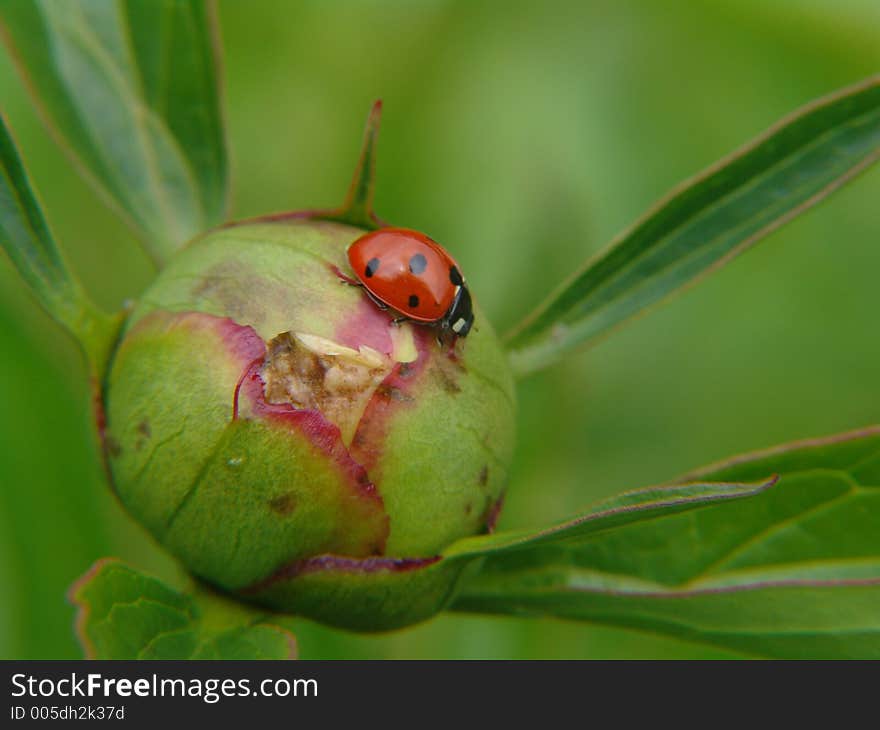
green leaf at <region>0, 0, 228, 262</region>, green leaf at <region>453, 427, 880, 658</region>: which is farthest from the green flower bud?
green leaf at <region>0, 0, 228, 262</region>

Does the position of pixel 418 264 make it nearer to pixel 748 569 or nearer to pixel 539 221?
pixel 748 569

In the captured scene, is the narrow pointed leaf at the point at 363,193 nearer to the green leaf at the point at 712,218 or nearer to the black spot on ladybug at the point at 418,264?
the black spot on ladybug at the point at 418,264

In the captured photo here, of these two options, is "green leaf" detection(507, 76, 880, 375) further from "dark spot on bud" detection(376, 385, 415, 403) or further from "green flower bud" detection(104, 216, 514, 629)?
"dark spot on bud" detection(376, 385, 415, 403)

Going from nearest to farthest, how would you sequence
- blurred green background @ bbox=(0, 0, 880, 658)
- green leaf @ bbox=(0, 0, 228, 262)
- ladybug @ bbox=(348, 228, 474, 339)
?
ladybug @ bbox=(348, 228, 474, 339) → green leaf @ bbox=(0, 0, 228, 262) → blurred green background @ bbox=(0, 0, 880, 658)

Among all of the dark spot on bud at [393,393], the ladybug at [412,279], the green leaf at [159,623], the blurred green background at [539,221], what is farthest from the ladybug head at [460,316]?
the blurred green background at [539,221]
